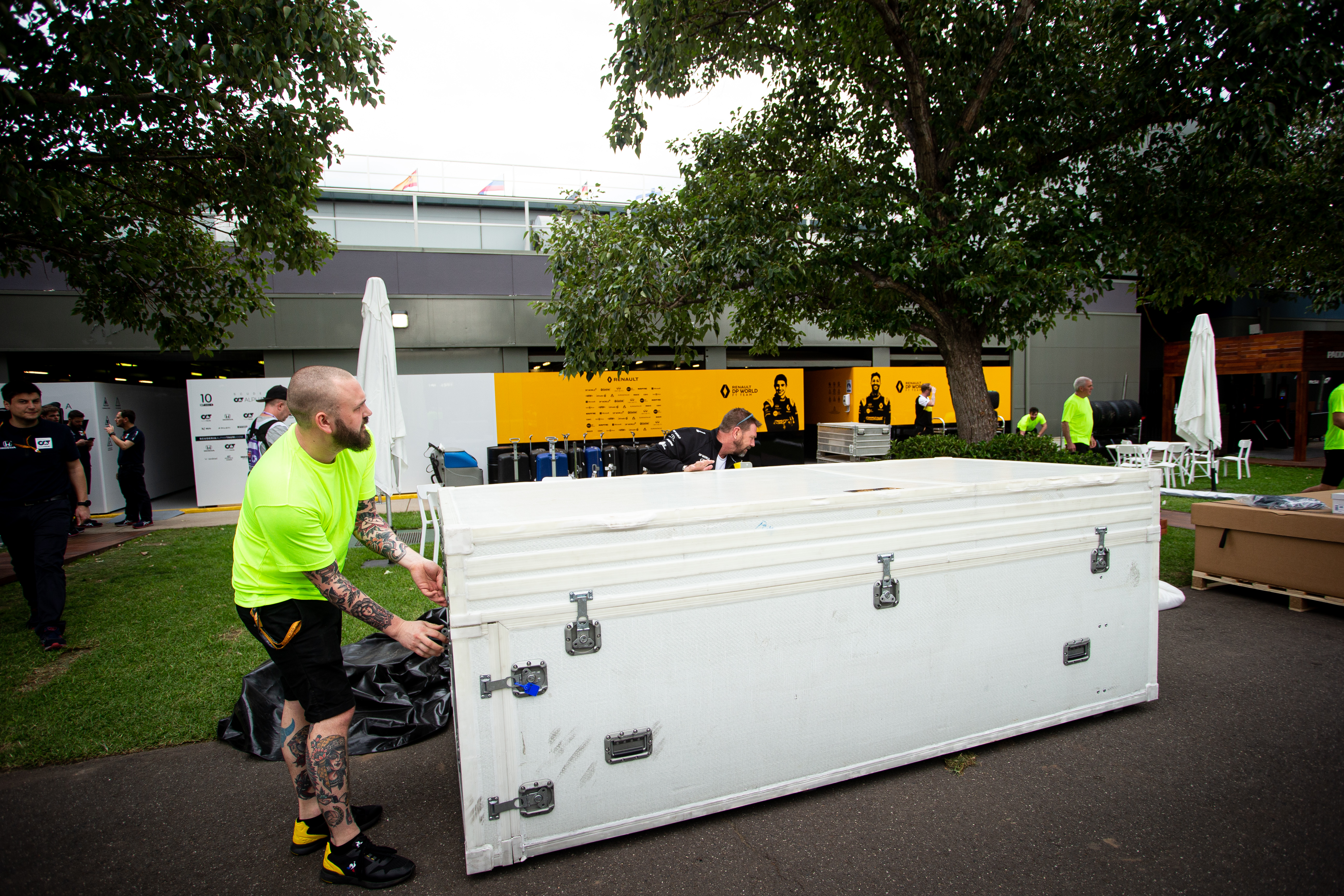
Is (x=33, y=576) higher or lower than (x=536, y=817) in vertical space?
higher

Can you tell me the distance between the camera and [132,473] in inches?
396

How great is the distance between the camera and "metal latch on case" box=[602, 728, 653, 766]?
2.31 m

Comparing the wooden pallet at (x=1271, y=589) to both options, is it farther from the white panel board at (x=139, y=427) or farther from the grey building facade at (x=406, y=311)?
the white panel board at (x=139, y=427)

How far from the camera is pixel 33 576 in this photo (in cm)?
479

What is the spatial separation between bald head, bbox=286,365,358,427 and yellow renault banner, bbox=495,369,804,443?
9404 millimetres

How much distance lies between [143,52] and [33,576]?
413cm

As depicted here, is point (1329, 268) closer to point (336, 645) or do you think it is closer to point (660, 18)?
A: point (660, 18)

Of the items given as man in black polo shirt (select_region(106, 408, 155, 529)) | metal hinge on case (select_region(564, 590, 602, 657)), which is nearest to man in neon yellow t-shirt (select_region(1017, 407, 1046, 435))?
metal hinge on case (select_region(564, 590, 602, 657))

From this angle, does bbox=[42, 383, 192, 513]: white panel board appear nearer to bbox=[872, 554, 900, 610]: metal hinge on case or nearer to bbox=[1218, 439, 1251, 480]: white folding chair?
bbox=[872, 554, 900, 610]: metal hinge on case

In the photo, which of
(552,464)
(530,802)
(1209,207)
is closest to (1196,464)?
(1209,207)

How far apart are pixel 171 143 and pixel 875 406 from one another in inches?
516

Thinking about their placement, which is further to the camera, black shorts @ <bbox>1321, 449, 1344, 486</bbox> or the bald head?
black shorts @ <bbox>1321, 449, 1344, 486</bbox>

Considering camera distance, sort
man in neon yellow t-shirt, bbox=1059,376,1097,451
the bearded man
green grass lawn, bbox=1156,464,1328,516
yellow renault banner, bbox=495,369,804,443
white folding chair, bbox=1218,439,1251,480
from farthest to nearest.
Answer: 1. yellow renault banner, bbox=495,369,804,443
2. white folding chair, bbox=1218,439,1251,480
3. man in neon yellow t-shirt, bbox=1059,376,1097,451
4. green grass lawn, bbox=1156,464,1328,516
5. the bearded man

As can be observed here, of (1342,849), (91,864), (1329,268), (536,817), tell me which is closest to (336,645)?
(536,817)
